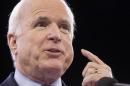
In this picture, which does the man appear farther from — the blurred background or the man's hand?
the blurred background

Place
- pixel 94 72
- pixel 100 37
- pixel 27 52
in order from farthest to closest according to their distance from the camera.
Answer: pixel 100 37, pixel 27 52, pixel 94 72

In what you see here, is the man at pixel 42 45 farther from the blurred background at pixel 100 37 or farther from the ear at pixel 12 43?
the blurred background at pixel 100 37

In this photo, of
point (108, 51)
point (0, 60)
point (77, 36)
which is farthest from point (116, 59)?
point (0, 60)

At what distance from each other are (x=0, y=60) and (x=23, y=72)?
7.49ft

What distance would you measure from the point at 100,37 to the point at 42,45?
2.39 m

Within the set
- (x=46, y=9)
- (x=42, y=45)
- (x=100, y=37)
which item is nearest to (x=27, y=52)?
(x=42, y=45)

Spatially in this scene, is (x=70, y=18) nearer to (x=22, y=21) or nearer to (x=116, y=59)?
(x=22, y=21)

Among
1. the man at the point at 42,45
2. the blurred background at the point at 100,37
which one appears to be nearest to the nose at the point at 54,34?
the man at the point at 42,45

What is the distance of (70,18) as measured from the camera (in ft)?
4.80

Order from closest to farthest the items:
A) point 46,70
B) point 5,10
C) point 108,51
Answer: point 46,70
point 5,10
point 108,51

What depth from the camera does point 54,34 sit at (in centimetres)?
134

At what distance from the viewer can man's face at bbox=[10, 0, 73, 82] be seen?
1.33 m

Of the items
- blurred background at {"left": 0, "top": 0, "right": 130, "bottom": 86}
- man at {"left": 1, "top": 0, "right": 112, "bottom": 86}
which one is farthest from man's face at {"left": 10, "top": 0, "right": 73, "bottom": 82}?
blurred background at {"left": 0, "top": 0, "right": 130, "bottom": 86}

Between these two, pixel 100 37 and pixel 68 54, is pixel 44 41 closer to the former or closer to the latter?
pixel 68 54
